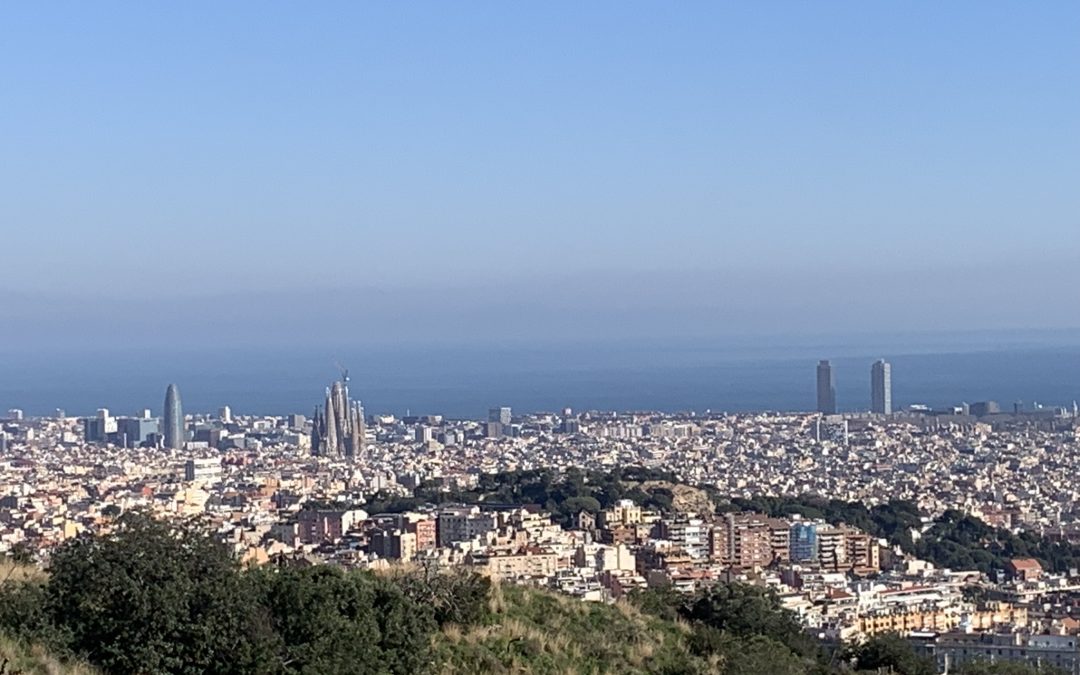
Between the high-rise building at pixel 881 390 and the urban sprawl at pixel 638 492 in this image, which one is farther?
the high-rise building at pixel 881 390

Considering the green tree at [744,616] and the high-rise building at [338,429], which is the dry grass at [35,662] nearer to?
the green tree at [744,616]

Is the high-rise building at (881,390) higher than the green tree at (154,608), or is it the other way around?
the green tree at (154,608)

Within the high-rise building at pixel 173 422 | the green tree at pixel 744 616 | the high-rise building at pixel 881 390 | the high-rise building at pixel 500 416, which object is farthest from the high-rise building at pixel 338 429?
the green tree at pixel 744 616

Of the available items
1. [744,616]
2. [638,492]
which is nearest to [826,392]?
[638,492]

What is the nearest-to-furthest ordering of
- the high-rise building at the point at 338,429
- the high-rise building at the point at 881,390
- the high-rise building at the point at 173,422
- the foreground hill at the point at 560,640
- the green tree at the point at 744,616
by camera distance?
1. the foreground hill at the point at 560,640
2. the green tree at the point at 744,616
3. the high-rise building at the point at 338,429
4. the high-rise building at the point at 173,422
5. the high-rise building at the point at 881,390

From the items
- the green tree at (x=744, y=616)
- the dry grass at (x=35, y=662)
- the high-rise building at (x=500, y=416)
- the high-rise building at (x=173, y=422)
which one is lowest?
the high-rise building at (x=500, y=416)

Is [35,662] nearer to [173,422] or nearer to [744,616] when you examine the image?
[744,616]

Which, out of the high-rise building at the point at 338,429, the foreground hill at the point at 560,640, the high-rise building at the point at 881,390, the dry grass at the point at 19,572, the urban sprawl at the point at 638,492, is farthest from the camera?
the high-rise building at the point at 881,390
